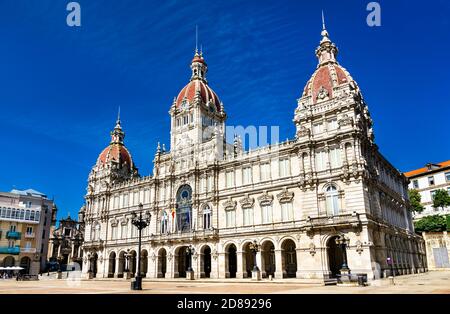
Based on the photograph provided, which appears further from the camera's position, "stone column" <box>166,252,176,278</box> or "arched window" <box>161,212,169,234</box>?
"arched window" <box>161,212,169,234</box>

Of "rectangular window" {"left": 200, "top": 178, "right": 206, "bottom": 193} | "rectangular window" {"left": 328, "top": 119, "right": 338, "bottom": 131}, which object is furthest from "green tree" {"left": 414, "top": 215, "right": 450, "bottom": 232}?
"rectangular window" {"left": 200, "top": 178, "right": 206, "bottom": 193}

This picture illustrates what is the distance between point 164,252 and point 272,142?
2394 centimetres

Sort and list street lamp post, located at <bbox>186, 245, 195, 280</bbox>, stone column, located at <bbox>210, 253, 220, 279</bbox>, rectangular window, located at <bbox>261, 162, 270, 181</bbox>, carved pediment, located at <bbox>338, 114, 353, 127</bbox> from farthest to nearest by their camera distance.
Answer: stone column, located at <bbox>210, 253, 220, 279</bbox> → street lamp post, located at <bbox>186, 245, 195, 280</bbox> → rectangular window, located at <bbox>261, 162, 270, 181</bbox> → carved pediment, located at <bbox>338, 114, 353, 127</bbox>

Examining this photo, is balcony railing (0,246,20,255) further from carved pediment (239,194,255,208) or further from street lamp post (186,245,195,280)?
carved pediment (239,194,255,208)

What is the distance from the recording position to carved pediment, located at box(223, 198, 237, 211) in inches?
1954

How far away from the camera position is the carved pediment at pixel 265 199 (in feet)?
152

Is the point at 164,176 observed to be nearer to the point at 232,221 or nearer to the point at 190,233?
the point at 190,233

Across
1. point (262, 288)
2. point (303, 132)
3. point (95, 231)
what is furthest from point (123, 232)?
point (262, 288)

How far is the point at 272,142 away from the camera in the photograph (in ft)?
159

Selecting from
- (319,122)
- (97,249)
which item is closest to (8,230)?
(97,249)

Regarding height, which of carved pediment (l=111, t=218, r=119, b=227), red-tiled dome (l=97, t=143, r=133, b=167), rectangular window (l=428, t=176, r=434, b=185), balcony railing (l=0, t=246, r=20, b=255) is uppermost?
red-tiled dome (l=97, t=143, r=133, b=167)

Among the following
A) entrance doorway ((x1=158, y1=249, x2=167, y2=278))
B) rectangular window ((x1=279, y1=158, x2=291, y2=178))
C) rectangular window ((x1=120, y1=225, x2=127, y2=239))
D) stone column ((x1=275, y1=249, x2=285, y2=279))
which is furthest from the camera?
rectangular window ((x1=120, y1=225, x2=127, y2=239))

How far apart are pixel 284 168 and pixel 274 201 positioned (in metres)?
4.27

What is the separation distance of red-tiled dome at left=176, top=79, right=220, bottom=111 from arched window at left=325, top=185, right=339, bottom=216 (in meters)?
29.8
